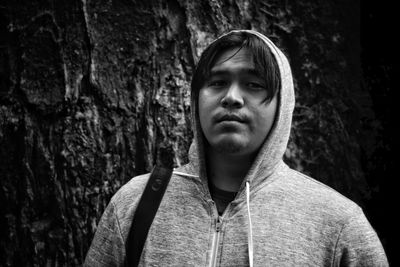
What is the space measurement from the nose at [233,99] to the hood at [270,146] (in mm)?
216

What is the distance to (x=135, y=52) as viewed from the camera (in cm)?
300

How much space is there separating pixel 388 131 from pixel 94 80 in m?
2.00

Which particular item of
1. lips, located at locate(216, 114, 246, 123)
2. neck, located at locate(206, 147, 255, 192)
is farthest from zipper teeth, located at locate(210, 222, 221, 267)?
lips, located at locate(216, 114, 246, 123)

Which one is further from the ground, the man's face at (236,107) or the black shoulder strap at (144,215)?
the man's face at (236,107)

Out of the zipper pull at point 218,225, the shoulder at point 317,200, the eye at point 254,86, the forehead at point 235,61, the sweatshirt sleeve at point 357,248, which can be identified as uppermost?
the forehead at point 235,61

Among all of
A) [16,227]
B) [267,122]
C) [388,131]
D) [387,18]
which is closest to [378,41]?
[387,18]

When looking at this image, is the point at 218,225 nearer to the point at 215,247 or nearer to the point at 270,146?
the point at 215,247

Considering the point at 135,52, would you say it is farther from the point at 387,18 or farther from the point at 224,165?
the point at 387,18

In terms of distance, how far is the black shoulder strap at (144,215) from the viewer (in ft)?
7.47

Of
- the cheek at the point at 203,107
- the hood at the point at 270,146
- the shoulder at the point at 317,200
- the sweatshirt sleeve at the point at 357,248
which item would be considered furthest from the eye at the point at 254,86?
the sweatshirt sleeve at the point at 357,248

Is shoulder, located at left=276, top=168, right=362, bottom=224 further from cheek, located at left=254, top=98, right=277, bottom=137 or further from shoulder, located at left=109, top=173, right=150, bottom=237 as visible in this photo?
shoulder, located at left=109, top=173, right=150, bottom=237

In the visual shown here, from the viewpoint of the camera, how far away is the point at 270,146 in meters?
2.40

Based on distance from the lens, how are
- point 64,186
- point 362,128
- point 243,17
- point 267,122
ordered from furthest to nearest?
point 362,128 → point 243,17 → point 64,186 → point 267,122

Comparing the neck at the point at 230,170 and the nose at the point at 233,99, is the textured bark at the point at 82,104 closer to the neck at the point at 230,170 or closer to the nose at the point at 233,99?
the neck at the point at 230,170
